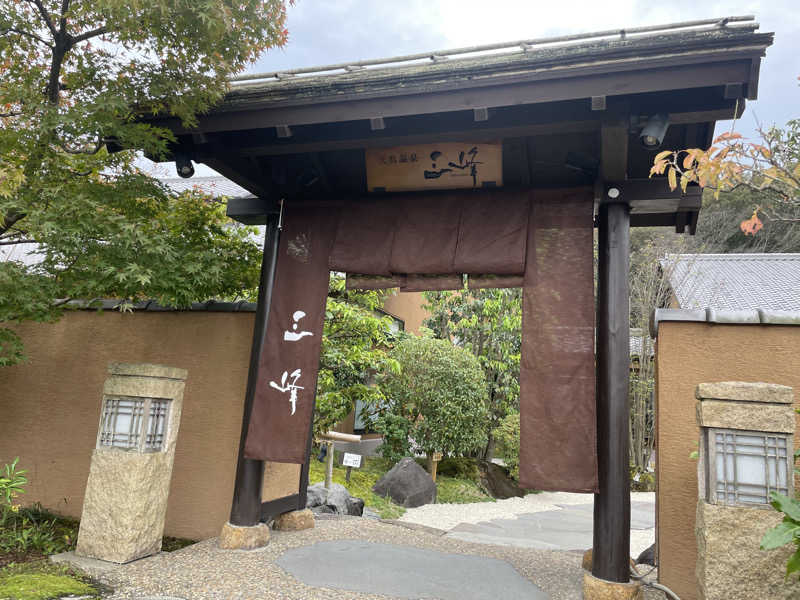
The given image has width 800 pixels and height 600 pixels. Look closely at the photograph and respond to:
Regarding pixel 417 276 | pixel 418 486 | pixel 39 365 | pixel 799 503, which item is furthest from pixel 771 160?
pixel 418 486

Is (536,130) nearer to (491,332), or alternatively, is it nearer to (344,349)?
(344,349)

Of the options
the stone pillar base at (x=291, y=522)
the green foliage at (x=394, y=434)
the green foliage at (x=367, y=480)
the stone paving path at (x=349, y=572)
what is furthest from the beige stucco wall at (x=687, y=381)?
the green foliage at (x=394, y=434)

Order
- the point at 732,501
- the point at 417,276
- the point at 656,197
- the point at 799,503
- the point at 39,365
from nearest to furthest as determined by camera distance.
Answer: the point at 799,503
the point at 732,501
the point at 656,197
the point at 417,276
the point at 39,365

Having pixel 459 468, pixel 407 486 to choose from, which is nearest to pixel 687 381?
pixel 407 486

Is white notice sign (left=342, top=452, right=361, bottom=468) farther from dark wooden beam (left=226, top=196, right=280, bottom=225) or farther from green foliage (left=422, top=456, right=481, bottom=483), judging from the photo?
dark wooden beam (left=226, top=196, right=280, bottom=225)

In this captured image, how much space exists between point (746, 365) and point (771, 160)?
1737 millimetres

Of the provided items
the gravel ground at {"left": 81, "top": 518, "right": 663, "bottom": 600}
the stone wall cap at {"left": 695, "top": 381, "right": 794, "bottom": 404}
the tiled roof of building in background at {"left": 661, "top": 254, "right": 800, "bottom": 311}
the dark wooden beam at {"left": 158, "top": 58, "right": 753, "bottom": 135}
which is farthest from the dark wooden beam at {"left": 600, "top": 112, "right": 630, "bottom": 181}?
the tiled roof of building in background at {"left": 661, "top": 254, "right": 800, "bottom": 311}

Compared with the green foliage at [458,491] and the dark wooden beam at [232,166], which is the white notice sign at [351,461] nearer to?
the green foliage at [458,491]

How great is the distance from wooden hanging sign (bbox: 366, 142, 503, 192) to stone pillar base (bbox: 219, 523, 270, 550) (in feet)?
11.1

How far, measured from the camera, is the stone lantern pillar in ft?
14.1

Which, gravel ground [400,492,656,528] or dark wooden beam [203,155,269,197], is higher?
dark wooden beam [203,155,269,197]

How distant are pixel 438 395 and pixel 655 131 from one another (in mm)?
7591

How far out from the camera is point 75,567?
4141 mm

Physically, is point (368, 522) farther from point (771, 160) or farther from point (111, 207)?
point (771, 160)
